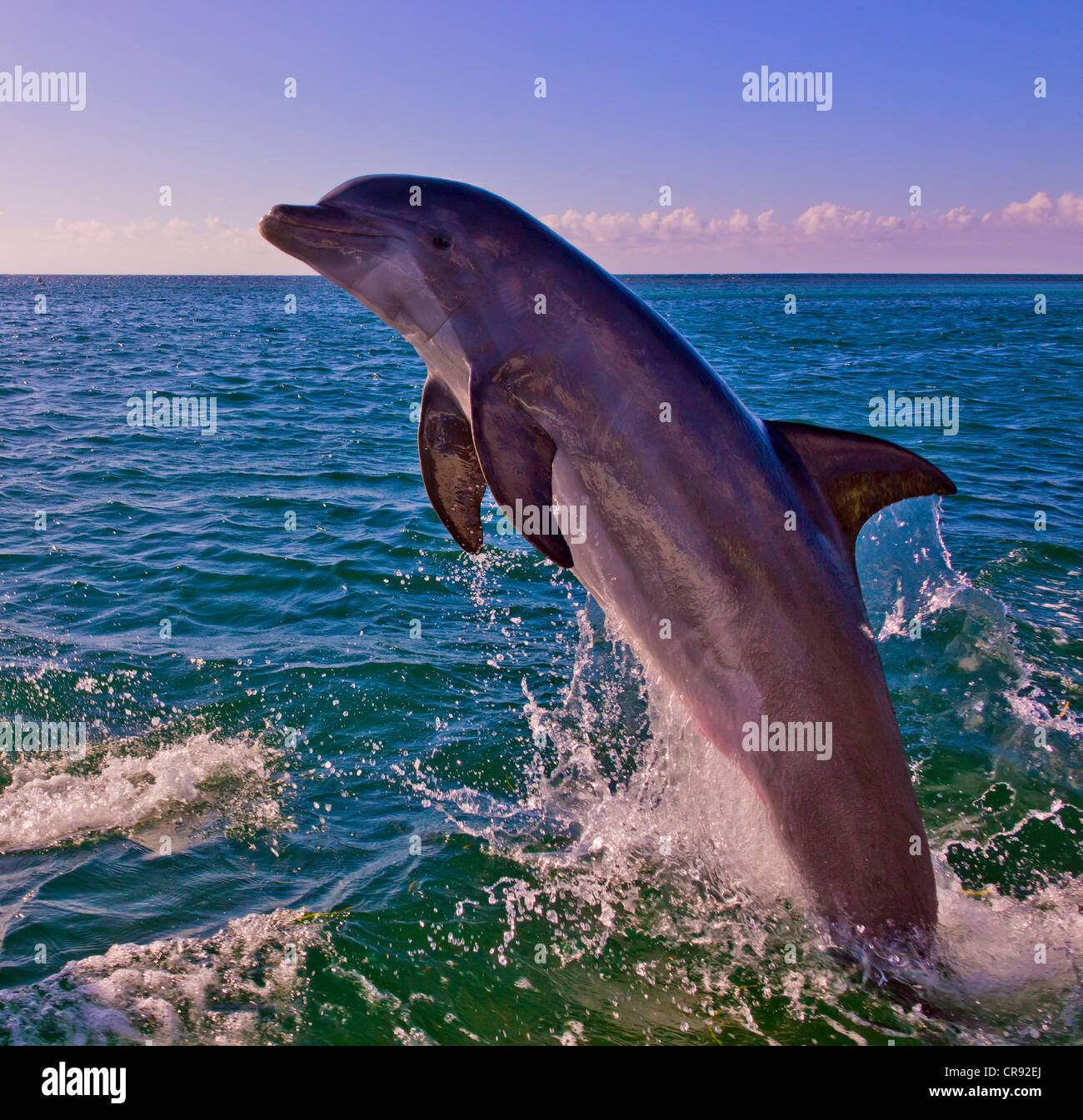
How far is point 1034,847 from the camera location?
6.65 metres

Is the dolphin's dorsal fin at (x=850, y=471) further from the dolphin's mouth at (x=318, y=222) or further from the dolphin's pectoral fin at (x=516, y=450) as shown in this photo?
the dolphin's mouth at (x=318, y=222)

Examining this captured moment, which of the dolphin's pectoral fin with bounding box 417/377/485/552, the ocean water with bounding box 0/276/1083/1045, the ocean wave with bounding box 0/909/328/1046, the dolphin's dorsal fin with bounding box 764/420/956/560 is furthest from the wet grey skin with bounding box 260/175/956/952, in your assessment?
the ocean wave with bounding box 0/909/328/1046

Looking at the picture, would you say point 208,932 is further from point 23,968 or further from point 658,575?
point 658,575

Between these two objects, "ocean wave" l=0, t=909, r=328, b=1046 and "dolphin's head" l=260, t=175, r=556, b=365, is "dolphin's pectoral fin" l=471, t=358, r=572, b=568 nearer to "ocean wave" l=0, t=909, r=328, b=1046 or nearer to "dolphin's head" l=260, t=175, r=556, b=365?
"dolphin's head" l=260, t=175, r=556, b=365

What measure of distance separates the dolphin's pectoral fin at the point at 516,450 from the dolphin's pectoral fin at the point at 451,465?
2.53 feet

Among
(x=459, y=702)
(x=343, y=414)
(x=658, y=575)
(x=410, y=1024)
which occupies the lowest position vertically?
(x=410, y=1024)

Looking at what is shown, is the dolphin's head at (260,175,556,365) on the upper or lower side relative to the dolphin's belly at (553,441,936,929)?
upper

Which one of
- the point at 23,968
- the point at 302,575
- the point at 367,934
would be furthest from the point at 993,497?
the point at 23,968

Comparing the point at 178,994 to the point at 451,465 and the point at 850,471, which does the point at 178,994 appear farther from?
the point at 850,471

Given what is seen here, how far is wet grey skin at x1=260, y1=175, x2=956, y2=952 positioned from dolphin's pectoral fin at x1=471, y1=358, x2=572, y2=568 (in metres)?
0.01

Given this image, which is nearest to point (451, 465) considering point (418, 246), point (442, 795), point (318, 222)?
point (418, 246)

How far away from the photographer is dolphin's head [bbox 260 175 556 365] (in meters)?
4.91

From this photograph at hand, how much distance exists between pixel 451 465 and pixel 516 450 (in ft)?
3.77

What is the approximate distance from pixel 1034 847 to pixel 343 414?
1967 cm
